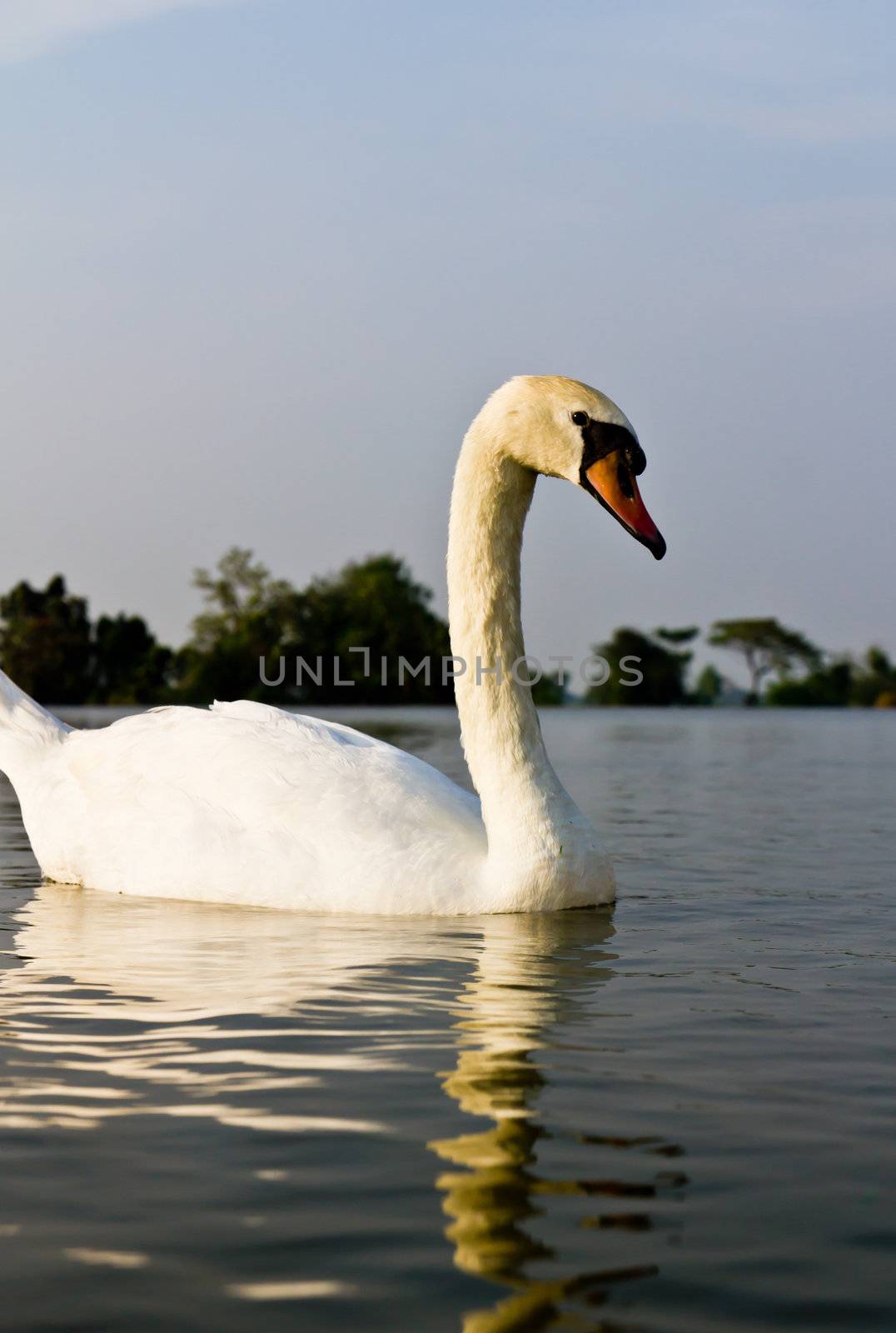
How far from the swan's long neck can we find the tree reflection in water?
1.63 metres

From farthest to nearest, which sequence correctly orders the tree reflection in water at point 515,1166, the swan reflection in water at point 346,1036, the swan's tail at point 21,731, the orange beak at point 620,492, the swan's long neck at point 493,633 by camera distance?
the swan's tail at point 21,731, the swan's long neck at point 493,633, the orange beak at point 620,492, the swan reflection in water at point 346,1036, the tree reflection in water at point 515,1166

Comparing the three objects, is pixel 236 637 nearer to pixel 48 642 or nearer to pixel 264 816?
pixel 48 642

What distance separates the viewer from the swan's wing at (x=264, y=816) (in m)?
7.59

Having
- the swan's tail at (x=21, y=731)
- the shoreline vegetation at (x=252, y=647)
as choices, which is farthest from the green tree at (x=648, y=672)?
the swan's tail at (x=21, y=731)

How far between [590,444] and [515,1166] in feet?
14.1

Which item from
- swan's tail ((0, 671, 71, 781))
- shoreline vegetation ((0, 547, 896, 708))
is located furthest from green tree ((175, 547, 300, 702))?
swan's tail ((0, 671, 71, 781))

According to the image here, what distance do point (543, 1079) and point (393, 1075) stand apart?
42 centimetres

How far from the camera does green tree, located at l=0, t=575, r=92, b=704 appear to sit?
4469 inches

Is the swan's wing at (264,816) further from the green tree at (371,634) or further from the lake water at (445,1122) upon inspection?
the green tree at (371,634)

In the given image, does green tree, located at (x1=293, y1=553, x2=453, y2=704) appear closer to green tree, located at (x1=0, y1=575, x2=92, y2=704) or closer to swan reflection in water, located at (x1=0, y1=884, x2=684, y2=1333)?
green tree, located at (x1=0, y1=575, x2=92, y2=704)

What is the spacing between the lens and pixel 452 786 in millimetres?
8734

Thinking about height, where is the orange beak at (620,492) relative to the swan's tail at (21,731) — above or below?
above

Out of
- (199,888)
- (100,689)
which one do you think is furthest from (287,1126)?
(100,689)

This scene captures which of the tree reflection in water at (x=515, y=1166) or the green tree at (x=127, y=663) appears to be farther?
the green tree at (x=127, y=663)
